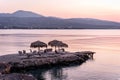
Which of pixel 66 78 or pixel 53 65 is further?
pixel 53 65

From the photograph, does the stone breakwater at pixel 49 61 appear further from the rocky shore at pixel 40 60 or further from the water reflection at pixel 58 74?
the water reflection at pixel 58 74

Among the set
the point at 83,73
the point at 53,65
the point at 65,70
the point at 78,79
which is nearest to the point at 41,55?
the point at 53,65

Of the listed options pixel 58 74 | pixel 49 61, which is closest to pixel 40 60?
pixel 49 61

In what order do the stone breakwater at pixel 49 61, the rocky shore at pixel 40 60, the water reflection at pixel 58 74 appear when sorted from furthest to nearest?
1. the stone breakwater at pixel 49 61
2. the rocky shore at pixel 40 60
3. the water reflection at pixel 58 74

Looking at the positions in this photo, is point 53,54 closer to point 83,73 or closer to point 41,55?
point 41,55

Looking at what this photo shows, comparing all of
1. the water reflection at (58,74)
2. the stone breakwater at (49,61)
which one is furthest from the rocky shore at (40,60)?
the water reflection at (58,74)

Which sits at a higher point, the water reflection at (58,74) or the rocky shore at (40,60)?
the rocky shore at (40,60)

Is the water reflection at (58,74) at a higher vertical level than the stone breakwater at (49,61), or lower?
lower

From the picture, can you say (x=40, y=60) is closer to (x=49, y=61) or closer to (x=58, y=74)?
(x=49, y=61)

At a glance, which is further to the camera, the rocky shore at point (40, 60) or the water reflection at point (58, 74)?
the rocky shore at point (40, 60)

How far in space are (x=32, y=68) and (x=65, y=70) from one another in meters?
4.86

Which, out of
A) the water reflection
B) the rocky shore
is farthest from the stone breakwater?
the water reflection

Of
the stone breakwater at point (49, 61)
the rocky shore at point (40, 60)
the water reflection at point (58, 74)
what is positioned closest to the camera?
the water reflection at point (58, 74)

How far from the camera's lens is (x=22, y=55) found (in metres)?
50.9
